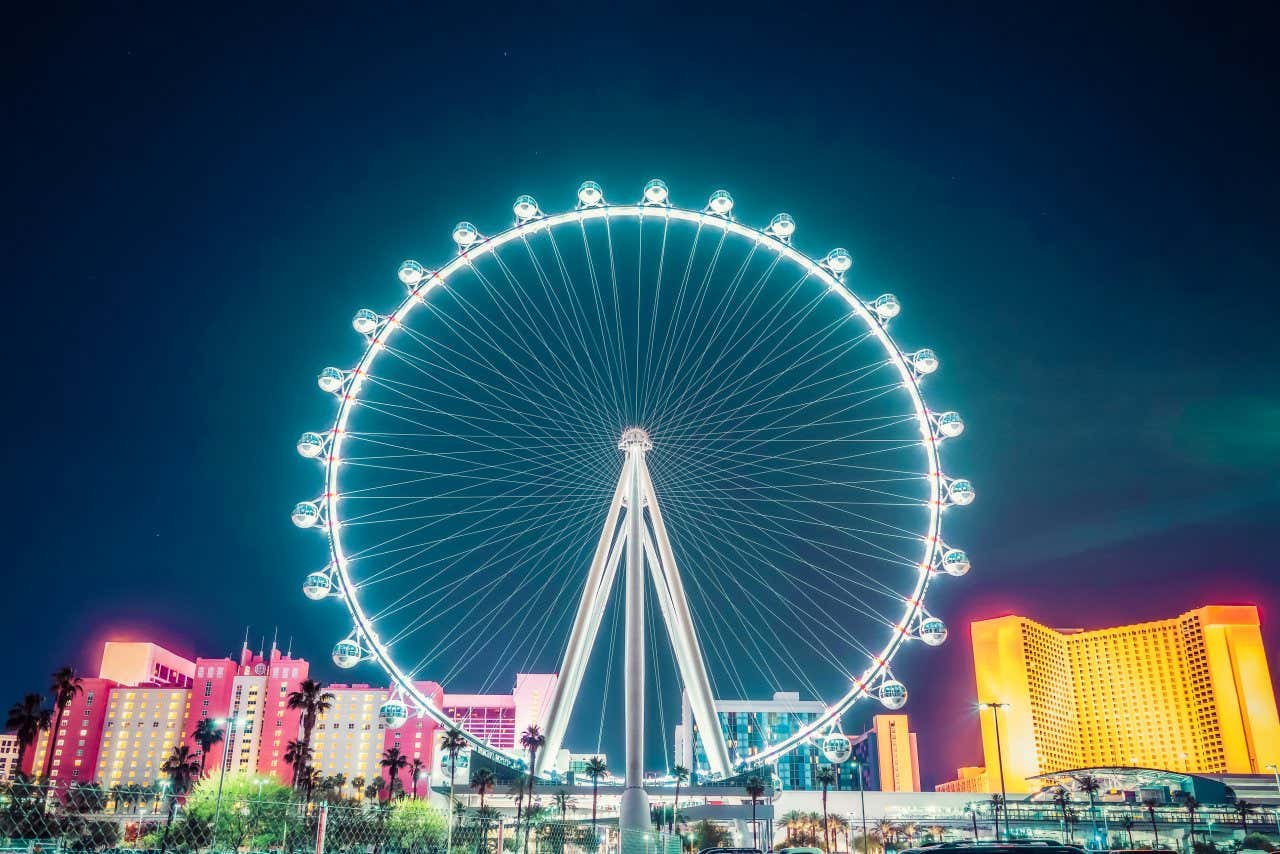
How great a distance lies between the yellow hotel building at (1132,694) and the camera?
15438 cm

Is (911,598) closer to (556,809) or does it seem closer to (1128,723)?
(556,809)

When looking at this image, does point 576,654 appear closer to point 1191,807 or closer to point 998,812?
point 998,812

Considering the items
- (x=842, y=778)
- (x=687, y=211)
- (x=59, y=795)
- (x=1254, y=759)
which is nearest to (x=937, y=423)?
(x=687, y=211)

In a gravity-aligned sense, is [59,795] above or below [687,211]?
below

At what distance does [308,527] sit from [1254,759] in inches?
6238

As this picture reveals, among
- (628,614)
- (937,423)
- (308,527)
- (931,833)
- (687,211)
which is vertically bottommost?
(931,833)

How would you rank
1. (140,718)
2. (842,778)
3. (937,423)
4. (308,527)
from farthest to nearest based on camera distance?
1. (842,778)
2. (140,718)
3. (937,423)
4. (308,527)

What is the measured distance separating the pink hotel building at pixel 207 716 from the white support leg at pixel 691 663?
4752 inches

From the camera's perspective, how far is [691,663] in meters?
29.1

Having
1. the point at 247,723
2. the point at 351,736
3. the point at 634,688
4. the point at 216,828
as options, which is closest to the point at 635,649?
the point at 634,688

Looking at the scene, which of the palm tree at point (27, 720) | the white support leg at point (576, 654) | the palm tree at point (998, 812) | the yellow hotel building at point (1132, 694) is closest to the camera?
the white support leg at point (576, 654)

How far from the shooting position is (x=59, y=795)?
1194 centimetres

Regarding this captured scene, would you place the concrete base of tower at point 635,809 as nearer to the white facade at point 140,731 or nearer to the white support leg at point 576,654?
the white support leg at point 576,654

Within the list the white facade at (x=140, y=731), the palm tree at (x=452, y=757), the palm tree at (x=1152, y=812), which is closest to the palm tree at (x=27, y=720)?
the palm tree at (x=452, y=757)
